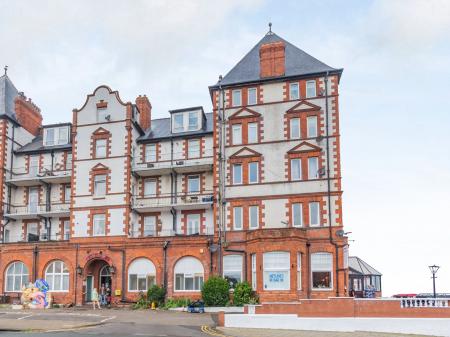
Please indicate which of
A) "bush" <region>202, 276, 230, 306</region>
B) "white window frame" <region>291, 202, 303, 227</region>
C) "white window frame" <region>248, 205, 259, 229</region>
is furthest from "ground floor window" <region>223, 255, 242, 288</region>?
"white window frame" <region>291, 202, 303, 227</region>

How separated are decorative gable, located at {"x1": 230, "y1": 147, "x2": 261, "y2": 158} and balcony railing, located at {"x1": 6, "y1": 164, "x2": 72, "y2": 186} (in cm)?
1501

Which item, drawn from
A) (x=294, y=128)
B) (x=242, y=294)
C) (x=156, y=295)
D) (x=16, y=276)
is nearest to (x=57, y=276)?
(x=16, y=276)

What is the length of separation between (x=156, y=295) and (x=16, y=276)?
12.4 meters

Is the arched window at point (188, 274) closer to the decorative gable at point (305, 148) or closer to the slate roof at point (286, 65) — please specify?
the decorative gable at point (305, 148)

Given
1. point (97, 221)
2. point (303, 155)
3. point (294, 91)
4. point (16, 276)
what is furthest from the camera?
point (97, 221)

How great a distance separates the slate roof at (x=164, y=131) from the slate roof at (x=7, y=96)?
12338 millimetres

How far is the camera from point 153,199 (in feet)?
148

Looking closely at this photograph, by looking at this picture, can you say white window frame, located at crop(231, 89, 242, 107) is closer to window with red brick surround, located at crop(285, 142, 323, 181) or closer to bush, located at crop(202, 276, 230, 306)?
window with red brick surround, located at crop(285, 142, 323, 181)

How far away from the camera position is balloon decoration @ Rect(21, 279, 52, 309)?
40.0 meters

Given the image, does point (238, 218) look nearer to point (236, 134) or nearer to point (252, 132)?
point (236, 134)

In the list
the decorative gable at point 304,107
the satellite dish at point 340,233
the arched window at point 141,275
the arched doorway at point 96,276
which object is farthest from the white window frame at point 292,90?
the arched doorway at point 96,276

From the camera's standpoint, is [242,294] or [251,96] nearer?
[242,294]

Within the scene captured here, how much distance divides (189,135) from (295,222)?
12265mm

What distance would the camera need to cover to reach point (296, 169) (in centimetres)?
3972
